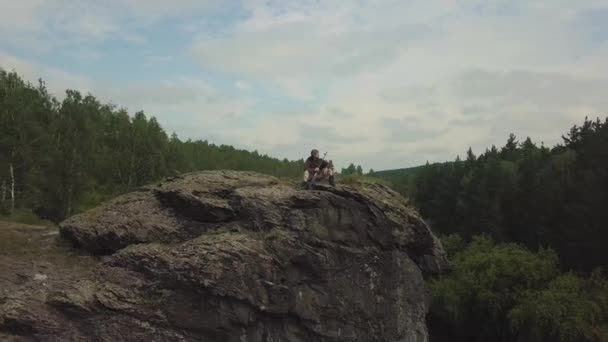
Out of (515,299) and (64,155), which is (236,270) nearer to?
(515,299)

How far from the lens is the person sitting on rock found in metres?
21.3

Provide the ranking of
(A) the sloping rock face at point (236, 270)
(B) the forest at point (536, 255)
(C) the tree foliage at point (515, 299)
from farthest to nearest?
(B) the forest at point (536, 255) < (C) the tree foliage at point (515, 299) < (A) the sloping rock face at point (236, 270)

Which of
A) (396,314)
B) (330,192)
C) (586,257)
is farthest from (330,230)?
(586,257)

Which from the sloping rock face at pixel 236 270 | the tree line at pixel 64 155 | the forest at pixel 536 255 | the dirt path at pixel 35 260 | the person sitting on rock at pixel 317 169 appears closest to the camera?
the sloping rock face at pixel 236 270

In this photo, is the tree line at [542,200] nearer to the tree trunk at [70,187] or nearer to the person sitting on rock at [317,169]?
the person sitting on rock at [317,169]

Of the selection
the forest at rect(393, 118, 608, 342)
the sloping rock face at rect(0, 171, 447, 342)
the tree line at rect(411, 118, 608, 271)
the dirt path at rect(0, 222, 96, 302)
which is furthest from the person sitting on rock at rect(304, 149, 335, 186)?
the tree line at rect(411, 118, 608, 271)

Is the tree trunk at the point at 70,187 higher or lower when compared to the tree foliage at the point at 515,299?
higher

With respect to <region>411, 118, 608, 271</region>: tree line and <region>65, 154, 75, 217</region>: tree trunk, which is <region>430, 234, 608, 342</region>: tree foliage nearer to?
<region>411, 118, 608, 271</region>: tree line

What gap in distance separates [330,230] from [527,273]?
88.5 ft

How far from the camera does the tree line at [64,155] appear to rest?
45469mm

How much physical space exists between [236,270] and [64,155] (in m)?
35.1

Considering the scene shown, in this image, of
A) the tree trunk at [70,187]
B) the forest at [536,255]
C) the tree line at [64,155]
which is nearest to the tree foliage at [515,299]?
the forest at [536,255]

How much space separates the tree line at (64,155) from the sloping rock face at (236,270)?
26.5 m

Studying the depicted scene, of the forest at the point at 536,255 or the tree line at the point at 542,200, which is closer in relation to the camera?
the forest at the point at 536,255
